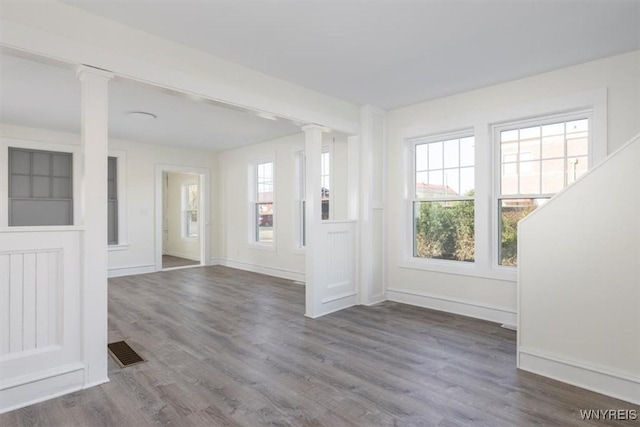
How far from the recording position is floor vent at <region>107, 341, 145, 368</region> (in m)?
2.83

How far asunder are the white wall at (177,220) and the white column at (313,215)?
18.6 feet

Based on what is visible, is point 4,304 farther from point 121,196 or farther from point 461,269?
point 121,196

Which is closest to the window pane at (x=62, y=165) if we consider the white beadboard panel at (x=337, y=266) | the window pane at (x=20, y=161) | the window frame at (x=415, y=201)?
the window pane at (x=20, y=161)

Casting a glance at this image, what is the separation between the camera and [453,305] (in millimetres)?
4254

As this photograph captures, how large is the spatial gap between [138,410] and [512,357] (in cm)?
283

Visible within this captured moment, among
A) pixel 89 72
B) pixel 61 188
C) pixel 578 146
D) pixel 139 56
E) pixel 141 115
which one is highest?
pixel 141 115

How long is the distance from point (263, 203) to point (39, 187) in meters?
3.82

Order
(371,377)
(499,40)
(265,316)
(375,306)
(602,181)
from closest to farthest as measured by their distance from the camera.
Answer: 1. (602,181)
2. (371,377)
3. (499,40)
4. (265,316)
5. (375,306)

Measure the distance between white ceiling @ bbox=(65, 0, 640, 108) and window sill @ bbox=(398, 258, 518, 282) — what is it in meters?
2.08

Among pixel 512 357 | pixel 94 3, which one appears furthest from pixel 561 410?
pixel 94 3

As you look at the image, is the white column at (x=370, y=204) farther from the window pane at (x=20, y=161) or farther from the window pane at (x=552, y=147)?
the window pane at (x=20, y=161)

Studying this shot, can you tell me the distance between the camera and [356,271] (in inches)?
183

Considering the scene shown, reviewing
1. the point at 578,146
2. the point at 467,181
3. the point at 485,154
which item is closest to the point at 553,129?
the point at 578,146

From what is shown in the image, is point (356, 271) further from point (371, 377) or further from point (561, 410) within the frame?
point (561, 410)
